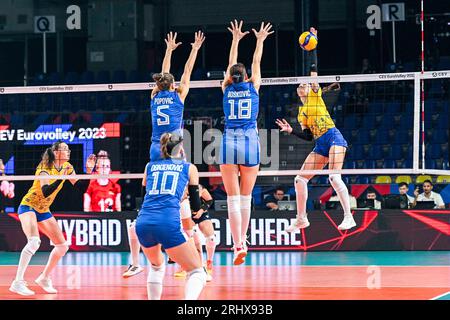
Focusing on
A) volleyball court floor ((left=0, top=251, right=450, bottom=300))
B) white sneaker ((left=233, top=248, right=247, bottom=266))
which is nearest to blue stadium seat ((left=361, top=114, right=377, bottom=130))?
volleyball court floor ((left=0, top=251, right=450, bottom=300))

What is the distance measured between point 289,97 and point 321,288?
37.6 ft

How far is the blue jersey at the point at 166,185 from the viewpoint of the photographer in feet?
33.0

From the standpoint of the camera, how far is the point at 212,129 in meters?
21.6

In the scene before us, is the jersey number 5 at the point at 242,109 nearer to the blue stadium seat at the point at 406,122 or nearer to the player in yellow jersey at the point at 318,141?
the player in yellow jersey at the point at 318,141

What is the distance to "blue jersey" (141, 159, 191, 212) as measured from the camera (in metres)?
10.1

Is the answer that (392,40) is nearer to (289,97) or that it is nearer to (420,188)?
(289,97)

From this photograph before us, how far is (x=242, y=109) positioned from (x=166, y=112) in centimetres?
112

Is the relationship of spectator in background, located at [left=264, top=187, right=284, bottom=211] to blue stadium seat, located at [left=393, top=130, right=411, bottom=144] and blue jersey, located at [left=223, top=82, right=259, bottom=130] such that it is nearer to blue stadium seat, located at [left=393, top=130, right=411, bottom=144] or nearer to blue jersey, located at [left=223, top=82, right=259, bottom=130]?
blue stadium seat, located at [left=393, top=130, right=411, bottom=144]

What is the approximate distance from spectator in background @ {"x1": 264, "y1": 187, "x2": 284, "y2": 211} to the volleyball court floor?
126 centimetres

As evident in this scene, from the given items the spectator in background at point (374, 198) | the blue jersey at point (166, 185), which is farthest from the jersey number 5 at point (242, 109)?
the spectator in background at point (374, 198)

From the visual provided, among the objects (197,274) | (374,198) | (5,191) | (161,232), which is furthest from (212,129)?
(161,232)

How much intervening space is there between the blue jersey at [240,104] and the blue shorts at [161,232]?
3356mm

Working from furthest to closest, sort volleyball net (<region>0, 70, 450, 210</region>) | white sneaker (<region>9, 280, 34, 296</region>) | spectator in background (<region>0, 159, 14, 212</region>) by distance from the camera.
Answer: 1. spectator in background (<region>0, 159, 14, 212</region>)
2. volleyball net (<region>0, 70, 450, 210</region>)
3. white sneaker (<region>9, 280, 34, 296</region>)

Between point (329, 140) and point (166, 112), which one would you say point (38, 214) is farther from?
point (329, 140)
